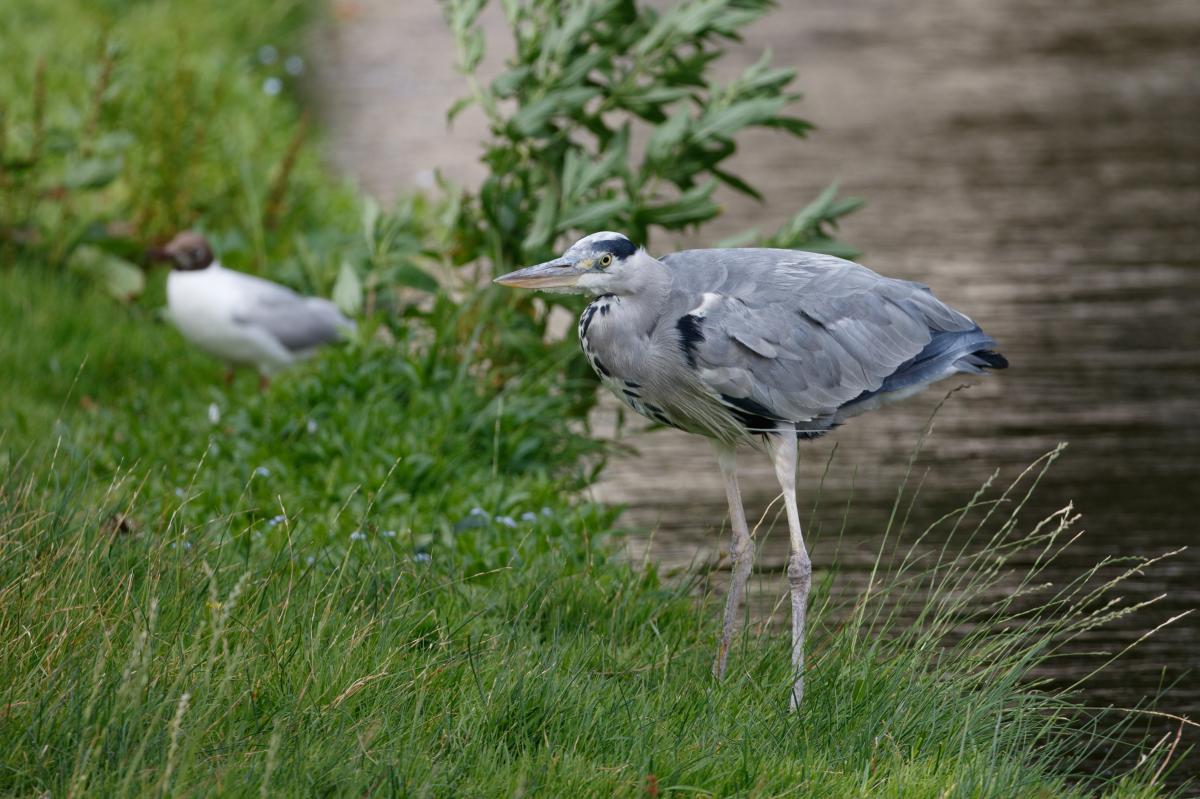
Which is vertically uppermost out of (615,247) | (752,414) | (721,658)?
(615,247)

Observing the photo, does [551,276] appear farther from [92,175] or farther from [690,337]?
[92,175]

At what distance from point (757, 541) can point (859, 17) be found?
1191 cm

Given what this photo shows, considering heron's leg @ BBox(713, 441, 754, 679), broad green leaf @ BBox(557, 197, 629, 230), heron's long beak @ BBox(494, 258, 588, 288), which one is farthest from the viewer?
broad green leaf @ BBox(557, 197, 629, 230)

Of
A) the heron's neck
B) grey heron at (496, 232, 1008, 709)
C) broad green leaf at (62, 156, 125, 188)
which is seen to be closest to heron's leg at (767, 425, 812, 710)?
grey heron at (496, 232, 1008, 709)

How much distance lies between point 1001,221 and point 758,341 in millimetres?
6580

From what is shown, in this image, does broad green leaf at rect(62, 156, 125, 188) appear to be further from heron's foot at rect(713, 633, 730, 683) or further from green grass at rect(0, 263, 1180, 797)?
heron's foot at rect(713, 633, 730, 683)

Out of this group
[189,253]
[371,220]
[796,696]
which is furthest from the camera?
[189,253]

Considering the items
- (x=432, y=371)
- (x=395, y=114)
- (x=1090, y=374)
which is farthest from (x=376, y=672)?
(x=395, y=114)

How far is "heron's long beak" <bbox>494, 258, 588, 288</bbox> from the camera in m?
4.93

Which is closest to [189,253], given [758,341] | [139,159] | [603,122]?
[603,122]

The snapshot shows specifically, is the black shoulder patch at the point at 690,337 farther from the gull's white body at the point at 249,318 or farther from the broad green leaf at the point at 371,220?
the gull's white body at the point at 249,318

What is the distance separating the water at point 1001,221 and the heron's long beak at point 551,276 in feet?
5.23

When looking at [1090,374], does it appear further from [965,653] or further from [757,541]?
[965,653]

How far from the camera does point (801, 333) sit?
5047 mm
